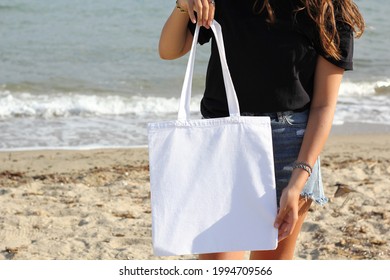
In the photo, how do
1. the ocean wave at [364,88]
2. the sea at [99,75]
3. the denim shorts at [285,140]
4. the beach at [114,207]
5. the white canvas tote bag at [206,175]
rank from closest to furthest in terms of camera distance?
the white canvas tote bag at [206,175]
the denim shorts at [285,140]
the beach at [114,207]
the sea at [99,75]
the ocean wave at [364,88]

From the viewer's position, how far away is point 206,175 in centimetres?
220

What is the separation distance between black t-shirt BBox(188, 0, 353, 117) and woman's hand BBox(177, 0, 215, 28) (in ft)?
0.38

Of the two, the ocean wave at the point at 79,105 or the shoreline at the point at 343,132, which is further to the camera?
the ocean wave at the point at 79,105

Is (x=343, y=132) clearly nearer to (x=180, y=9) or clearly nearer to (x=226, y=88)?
(x=180, y=9)

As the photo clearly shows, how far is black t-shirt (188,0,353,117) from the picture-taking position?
2.37 metres

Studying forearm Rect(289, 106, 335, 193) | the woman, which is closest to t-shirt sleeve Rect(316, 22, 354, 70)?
the woman

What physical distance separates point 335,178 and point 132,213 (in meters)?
1.86

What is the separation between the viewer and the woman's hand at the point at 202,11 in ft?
7.43

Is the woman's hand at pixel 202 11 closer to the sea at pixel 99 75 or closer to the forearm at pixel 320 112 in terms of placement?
the forearm at pixel 320 112

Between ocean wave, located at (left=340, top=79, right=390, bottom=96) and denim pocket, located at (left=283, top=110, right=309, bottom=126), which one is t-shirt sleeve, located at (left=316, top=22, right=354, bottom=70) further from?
ocean wave, located at (left=340, top=79, right=390, bottom=96)

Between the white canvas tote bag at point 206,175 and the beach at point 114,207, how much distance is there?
98.7 inches

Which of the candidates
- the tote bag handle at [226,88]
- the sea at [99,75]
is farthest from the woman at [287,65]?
the sea at [99,75]

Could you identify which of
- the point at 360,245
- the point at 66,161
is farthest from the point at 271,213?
the point at 66,161

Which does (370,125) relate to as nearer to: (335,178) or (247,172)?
(335,178)
